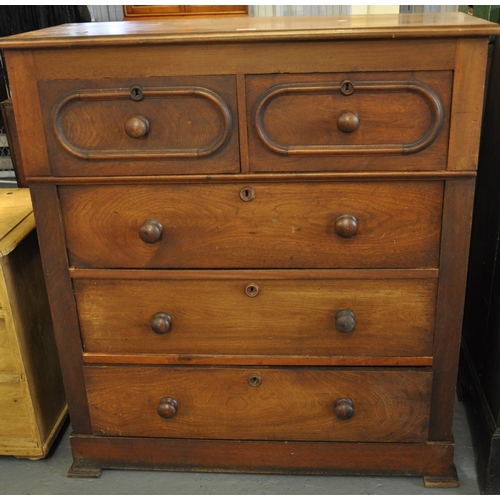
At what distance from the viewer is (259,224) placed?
140 centimetres

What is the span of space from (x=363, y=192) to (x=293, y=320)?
0.37 meters

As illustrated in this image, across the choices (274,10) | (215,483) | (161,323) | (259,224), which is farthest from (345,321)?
(274,10)

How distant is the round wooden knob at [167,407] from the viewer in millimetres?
1591

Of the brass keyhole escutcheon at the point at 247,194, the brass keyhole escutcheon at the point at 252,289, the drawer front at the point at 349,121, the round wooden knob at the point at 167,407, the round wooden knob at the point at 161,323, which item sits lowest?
the round wooden knob at the point at 167,407

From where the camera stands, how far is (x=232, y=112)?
4.25 feet

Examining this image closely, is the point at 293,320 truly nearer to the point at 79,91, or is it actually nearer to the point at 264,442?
the point at 264,442

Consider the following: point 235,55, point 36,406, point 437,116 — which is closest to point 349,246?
point 437,116

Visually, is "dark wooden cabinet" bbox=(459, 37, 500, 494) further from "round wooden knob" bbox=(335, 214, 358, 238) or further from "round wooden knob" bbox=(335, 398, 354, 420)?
"round wooden knob" bbox=(335, 214, 358, 238)

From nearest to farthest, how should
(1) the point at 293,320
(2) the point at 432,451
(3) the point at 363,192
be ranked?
(3) the point at 363,192
(1) the point at 293,320
(2) the point at 432,451

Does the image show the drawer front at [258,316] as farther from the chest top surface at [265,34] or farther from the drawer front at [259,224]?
the chest top surface at [265,34]

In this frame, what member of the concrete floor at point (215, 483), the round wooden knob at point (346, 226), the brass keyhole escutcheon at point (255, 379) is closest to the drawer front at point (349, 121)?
the round wooden knob at point (346, 226)

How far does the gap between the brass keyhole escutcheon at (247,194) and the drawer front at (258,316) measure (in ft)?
0.67

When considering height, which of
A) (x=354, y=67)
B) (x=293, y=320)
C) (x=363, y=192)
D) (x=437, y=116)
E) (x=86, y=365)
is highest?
(x=354, y=67)

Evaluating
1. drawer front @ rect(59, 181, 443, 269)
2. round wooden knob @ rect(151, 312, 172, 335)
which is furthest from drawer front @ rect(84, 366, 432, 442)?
drawer front @ rect(59, 181, 443, 269)
